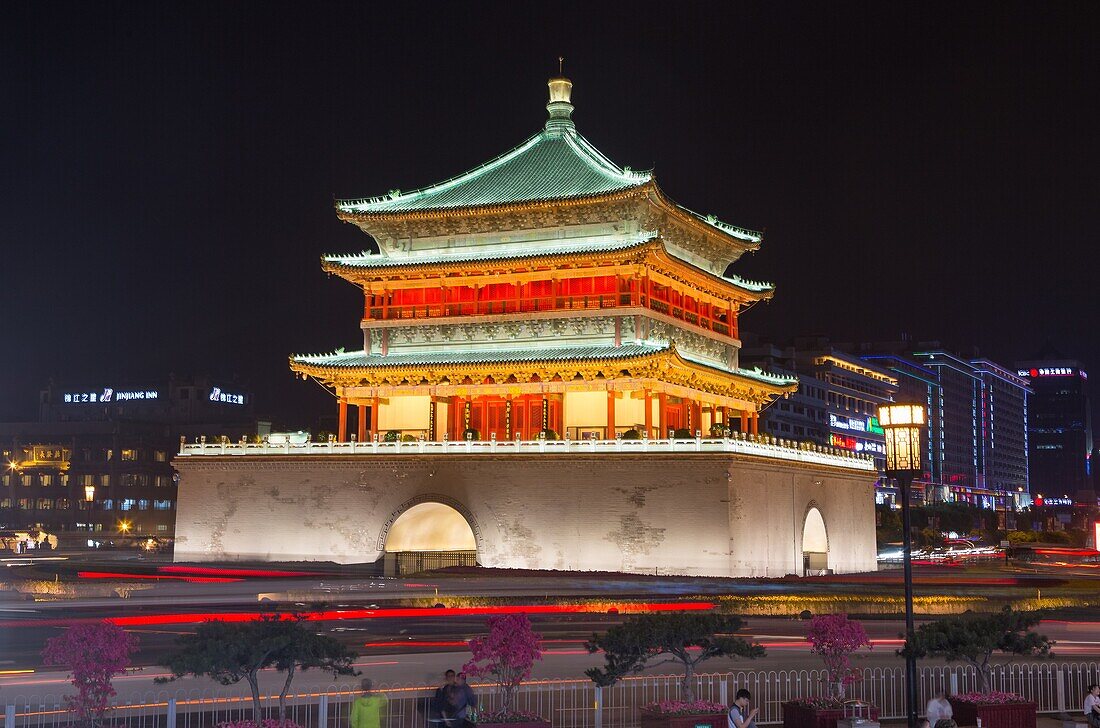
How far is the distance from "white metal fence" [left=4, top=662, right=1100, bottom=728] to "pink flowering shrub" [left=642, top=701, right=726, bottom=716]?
33.4 inches

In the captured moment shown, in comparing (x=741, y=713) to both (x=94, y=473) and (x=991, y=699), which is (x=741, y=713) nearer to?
(x=991, y=699)

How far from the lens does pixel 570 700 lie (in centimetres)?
1984

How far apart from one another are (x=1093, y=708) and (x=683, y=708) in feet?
19.8

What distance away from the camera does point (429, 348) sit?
54.9m

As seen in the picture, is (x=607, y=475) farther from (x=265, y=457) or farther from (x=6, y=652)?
(x=6, y=652)

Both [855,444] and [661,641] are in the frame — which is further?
[855,444]

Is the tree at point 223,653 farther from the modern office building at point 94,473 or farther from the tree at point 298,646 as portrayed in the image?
the modern office building at point 94,473

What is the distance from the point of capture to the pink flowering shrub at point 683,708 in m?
16.2

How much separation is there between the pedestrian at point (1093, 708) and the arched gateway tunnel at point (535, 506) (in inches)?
1063

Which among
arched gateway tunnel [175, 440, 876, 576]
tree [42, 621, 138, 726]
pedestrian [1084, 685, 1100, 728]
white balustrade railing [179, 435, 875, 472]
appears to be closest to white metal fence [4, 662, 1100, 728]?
tree [42, 621, 138, 726]

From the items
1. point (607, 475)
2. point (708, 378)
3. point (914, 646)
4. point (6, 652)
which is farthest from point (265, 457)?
point (914, 646)

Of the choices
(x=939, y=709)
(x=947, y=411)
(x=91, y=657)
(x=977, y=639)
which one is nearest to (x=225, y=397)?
(x=947, y=411)

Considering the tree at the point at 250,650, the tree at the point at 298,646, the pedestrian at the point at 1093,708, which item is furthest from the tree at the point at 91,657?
the pedestrian at the point at 1093,708

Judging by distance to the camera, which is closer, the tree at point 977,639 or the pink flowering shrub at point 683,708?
the pink flowering shrub at point 683,708
